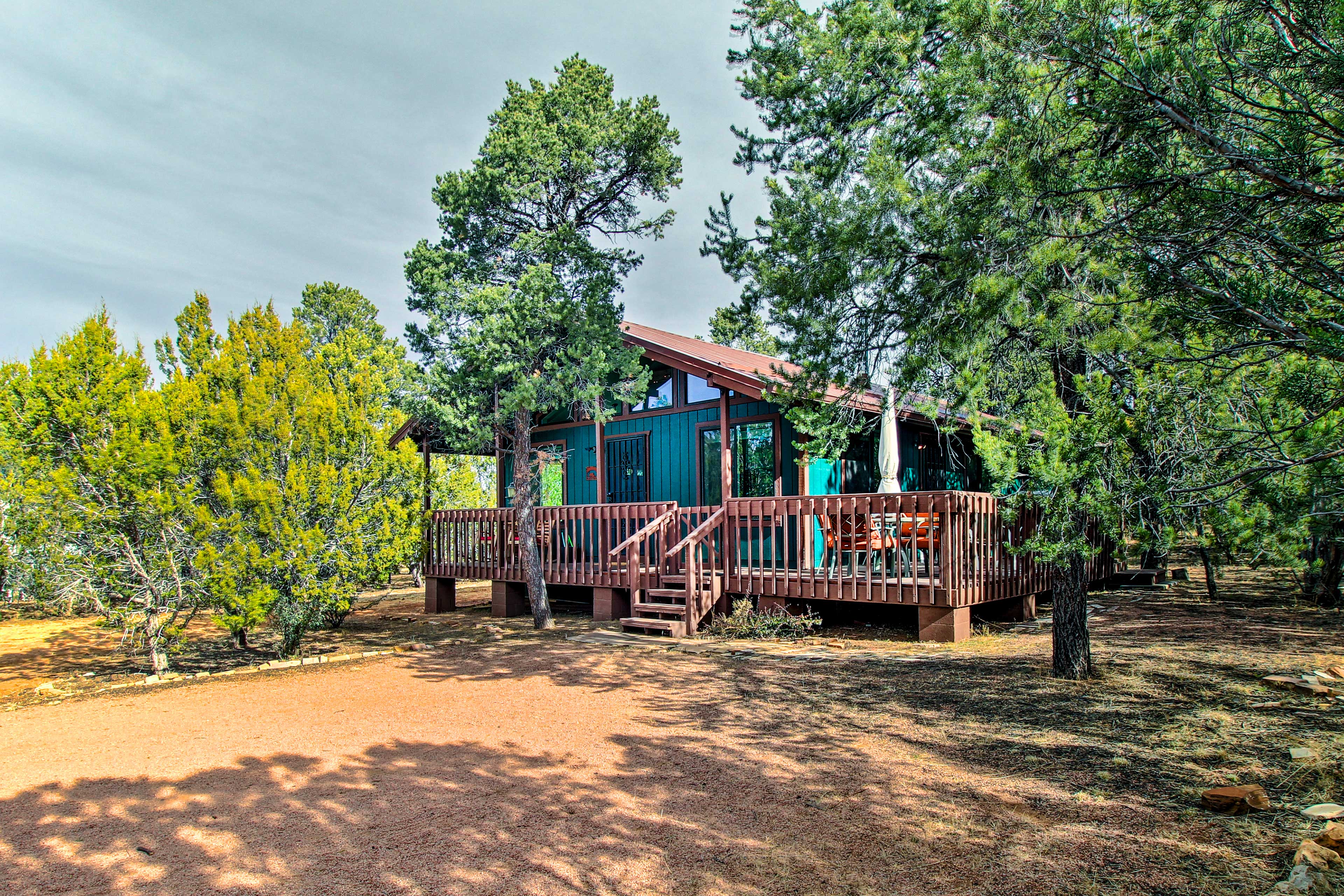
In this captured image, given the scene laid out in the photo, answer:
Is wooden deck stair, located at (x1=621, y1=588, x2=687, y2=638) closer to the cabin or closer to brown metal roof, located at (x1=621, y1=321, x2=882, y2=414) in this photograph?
the cabin

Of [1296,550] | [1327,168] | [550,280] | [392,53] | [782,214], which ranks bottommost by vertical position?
[1296,550]

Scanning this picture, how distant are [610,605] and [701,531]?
2.34 meters

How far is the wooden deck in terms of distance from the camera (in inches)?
340

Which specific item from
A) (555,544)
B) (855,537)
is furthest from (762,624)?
(555,544)

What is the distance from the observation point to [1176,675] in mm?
6129

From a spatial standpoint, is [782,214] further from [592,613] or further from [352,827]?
[592,613]

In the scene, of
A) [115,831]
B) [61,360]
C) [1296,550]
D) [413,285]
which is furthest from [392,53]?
[1296,550]

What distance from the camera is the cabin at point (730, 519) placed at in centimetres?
886

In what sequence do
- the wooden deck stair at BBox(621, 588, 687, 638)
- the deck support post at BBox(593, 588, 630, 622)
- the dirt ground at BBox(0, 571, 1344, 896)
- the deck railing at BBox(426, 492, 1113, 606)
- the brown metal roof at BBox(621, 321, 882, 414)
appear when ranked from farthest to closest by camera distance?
1. the deck support post at BBox(593, 588, 630, 622)
2. the brown metal roof at BBox(621, 321, 882, 414)
3. the wooden deck stair at BBox(621, 588, 687, 638)
4. the deck railing at BBox(426, 492, 1113, 606)
5. the dirt ground at BBox(0, 571, 1344, 896)

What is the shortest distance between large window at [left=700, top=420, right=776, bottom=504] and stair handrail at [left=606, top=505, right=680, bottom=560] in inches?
52.0

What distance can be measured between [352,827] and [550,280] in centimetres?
814

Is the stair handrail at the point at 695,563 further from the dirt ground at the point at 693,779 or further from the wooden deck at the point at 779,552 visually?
the dirt ground at the point at 693,779

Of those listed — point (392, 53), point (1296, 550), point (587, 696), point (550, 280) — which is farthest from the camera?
point (392, 53)

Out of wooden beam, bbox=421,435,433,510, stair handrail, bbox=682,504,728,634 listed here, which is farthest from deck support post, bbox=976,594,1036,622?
wooden beam, bbox=421,435,433,510
